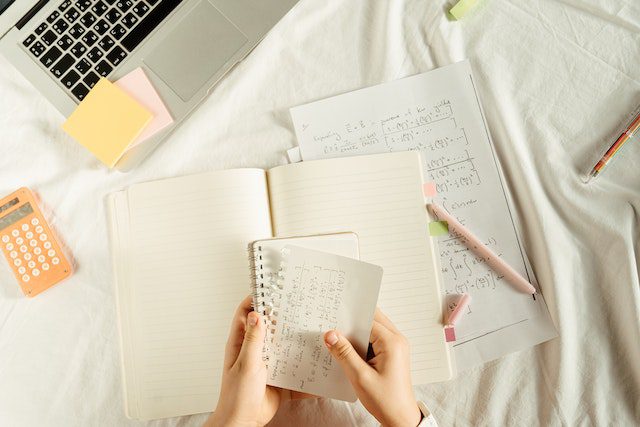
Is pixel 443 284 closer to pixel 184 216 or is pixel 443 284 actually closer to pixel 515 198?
pixel 515 198

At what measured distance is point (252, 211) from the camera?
63 cm

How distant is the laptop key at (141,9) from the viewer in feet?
2.12

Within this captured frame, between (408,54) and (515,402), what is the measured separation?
1.45 ft

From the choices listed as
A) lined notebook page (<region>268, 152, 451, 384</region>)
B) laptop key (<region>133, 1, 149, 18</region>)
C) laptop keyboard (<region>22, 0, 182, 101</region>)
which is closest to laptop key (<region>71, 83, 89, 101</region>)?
laptop keyboard (<region>22, 0, 182, 101</region>)

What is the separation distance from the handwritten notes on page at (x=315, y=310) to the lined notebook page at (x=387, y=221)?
0.11m

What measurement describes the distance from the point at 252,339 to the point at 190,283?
16 centimetres

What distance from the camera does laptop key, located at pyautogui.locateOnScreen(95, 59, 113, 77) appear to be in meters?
0.64

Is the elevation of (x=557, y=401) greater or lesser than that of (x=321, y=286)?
lesser

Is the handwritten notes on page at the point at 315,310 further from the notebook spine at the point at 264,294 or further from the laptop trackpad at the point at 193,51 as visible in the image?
the laptop trackpad at the point at 193,51

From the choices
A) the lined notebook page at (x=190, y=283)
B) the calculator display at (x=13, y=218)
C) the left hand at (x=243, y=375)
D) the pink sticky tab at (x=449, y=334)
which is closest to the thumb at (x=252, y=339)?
the left hand at (x=243, y=375)

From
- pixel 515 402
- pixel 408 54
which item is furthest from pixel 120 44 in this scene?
pixel 515 402

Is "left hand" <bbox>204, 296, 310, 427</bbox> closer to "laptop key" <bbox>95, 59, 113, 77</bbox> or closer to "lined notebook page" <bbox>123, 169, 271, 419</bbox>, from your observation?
"lined notebook page" <bbox>123, 169, 271, 419</bbox>

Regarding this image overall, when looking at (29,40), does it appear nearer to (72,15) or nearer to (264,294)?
(72,15)

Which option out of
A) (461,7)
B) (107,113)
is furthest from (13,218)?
(461,7)
